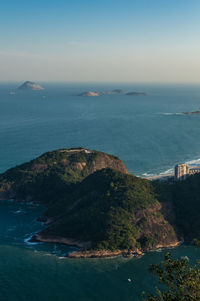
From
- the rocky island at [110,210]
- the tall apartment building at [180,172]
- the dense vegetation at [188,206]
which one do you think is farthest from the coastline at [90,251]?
the tall apartment building at [180,172]

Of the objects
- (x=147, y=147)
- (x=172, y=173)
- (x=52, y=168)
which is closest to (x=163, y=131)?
(x=147, y=147)

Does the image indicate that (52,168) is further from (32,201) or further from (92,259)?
(92,259)

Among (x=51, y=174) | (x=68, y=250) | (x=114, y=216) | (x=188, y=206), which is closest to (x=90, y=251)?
(x=68, y=250)

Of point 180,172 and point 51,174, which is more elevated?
point 180,172

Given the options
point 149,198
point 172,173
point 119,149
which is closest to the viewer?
point 149,198

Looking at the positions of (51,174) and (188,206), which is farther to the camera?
(51,174)

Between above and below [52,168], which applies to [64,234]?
below

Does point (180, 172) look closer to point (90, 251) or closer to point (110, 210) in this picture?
point (110, 210)

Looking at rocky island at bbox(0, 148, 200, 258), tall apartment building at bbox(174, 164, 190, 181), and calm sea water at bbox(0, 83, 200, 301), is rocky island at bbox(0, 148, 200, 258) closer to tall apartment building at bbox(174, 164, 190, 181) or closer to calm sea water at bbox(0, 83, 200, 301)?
calm sea water at bbox(0, 83, 200, 301)
